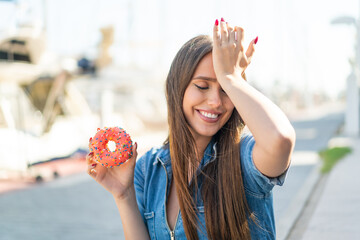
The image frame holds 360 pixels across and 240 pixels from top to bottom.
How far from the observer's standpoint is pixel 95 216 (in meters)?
5.85

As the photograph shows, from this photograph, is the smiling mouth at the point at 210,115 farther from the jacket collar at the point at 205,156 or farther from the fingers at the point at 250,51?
the fingers at the point at 250,51

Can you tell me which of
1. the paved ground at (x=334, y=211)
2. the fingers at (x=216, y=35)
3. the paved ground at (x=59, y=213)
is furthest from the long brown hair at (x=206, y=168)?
the paved ground at (x=59, y=213)

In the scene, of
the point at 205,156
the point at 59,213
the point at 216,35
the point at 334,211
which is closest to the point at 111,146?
the point at 205,156

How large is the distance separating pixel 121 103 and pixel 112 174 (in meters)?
25.2

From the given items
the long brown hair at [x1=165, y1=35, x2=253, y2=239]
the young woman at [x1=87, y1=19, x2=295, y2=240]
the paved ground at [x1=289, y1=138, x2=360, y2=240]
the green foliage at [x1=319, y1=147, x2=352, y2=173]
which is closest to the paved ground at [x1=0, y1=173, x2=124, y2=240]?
the paved ground at [x1=289, y1=138, x2=360, y2=240]

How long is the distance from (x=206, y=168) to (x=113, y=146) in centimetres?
46

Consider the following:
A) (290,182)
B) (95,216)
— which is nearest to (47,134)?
(95,216)

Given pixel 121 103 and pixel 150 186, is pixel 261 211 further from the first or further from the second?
pixel 121 103

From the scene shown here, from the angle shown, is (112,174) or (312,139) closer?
(112,174)

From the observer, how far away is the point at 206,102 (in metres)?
1.84

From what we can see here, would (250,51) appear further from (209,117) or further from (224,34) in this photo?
(209,117)

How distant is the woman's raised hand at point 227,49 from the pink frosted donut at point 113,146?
1.81ft

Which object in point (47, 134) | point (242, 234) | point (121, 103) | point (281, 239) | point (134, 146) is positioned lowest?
point (121, 103)

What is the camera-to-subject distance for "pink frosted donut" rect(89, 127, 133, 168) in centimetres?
183
